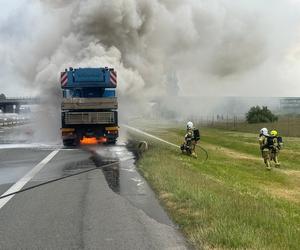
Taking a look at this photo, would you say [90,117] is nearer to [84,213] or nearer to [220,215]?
[84,213]

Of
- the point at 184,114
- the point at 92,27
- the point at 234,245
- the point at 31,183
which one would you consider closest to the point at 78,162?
the point at 31,183

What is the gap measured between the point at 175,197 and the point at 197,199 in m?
0.57

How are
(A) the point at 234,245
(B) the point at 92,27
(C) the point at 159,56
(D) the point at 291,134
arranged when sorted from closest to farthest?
(A) the point at 234,245
(B) the point at 92,27
(C) the point at 159,56
(D) the point at 291,134

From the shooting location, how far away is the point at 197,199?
8352 mm

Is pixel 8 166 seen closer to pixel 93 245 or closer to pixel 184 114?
pixel 93 245

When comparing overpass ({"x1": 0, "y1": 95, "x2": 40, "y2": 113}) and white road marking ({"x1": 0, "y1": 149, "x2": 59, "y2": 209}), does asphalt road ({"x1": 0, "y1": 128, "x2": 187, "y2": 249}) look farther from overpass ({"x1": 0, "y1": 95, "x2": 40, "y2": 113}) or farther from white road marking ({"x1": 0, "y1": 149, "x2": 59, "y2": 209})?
overpass ({"x1": 0, "y1": 95, "x2": 40, "y2": 113})

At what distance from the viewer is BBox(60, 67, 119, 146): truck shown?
72.6 feet

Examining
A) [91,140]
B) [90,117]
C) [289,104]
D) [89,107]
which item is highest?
[89,107]

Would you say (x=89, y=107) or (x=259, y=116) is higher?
(x=89, y=107)

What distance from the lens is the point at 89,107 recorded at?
72.6ft

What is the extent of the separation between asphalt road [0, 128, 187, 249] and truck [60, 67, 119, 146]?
8433 millimetres

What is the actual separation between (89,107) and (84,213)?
48.3ft

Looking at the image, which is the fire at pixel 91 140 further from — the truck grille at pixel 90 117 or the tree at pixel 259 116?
the tree at pixel 259 116

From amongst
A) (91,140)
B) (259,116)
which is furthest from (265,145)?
(259,116)
